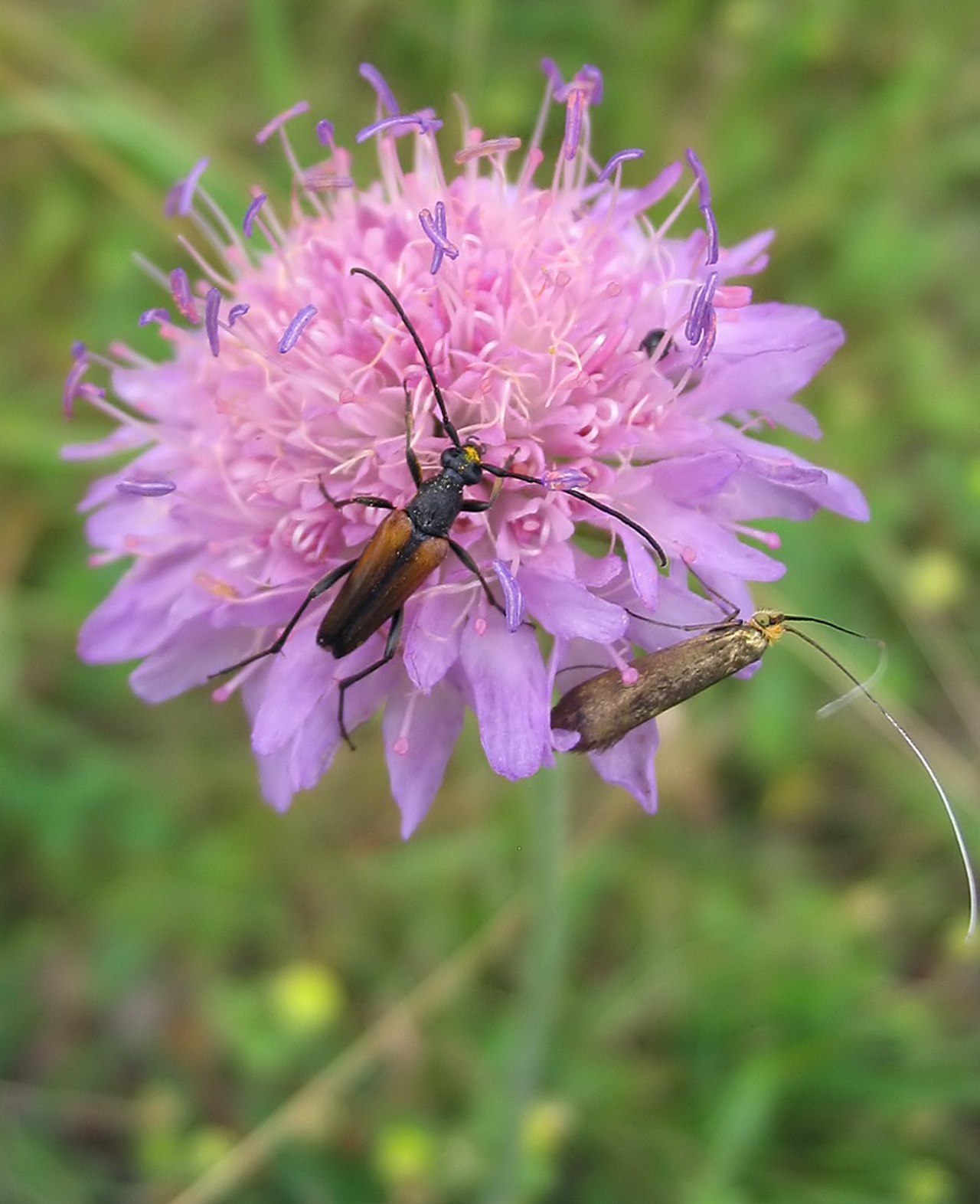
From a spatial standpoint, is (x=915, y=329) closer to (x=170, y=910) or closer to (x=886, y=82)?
(x=886, y=82)

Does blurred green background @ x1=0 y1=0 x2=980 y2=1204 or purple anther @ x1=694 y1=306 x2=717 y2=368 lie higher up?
purple anther @ x1=694 y1=306 x2=717 y2=368

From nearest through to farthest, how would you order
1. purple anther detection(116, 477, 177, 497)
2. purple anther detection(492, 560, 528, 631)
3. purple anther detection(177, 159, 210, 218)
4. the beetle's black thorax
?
purple anther detection(492, 560, 528, 631)
the beetle's black thorax
purple anther detection(116, 477, 177, 497)
purple anther detection(177, 159, 210, 218)

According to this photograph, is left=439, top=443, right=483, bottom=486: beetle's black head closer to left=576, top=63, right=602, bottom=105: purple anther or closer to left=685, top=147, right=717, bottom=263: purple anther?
left=685, top=147, right=717, bottom=263: purple anther

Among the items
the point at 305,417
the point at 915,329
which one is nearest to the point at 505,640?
the point at 305,417

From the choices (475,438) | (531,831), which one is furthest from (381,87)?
(531,831)

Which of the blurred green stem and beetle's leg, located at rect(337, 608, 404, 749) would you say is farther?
the blurred green stem

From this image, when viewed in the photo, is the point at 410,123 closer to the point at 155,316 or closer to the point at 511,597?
the point at 155,316

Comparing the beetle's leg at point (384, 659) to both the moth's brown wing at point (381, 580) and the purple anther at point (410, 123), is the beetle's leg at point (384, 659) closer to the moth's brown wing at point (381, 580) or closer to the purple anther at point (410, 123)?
the moth's brown wing at point (381, 580)

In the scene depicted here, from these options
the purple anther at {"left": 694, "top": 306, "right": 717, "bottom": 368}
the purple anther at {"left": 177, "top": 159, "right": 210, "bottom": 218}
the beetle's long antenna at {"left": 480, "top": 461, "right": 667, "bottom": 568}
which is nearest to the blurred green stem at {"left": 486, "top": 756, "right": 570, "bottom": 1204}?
the beetle's long antenna at {"left": 480, "top": 461, "right": 667, "bottom": 568}
